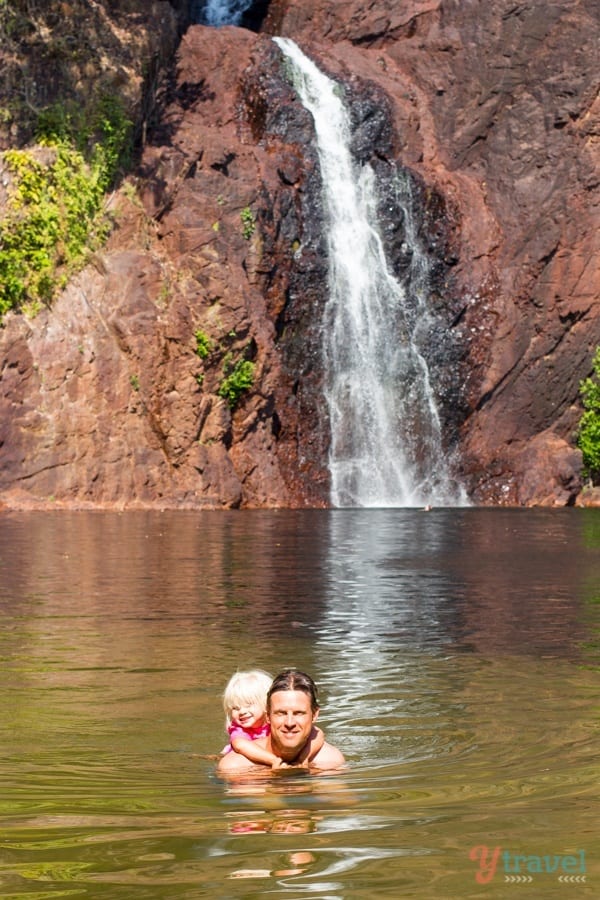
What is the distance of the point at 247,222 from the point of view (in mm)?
44094

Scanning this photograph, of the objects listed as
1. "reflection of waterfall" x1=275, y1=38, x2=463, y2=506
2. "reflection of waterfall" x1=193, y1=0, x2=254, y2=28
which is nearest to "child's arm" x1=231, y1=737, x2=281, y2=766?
"reflection of waterfall" x1=275, y1=38, x2=463, y2=506

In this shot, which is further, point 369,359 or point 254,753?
point 369,359

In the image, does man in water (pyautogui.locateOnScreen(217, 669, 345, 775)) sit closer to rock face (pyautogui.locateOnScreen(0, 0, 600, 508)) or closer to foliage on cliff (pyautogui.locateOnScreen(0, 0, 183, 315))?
rock face (pyautogui.locateOnScreen(0, 0, 600, 508))

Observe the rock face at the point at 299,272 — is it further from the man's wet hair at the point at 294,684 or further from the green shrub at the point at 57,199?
the man's wet hair at the point at 294,684

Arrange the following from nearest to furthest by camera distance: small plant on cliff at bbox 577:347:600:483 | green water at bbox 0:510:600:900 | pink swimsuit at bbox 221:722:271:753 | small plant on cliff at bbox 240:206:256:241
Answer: green water at bbox 0:510:600:900, pink swimsuit at bbox 221:722:271:753, small plant on cliff at bbox 240:206:256:241, small plant on cliff at bbox 577:347:600:483

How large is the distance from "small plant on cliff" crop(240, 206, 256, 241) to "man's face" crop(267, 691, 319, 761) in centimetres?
3722

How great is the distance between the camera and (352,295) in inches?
→ 1837

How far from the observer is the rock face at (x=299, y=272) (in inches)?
1607

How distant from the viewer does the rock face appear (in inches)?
1607

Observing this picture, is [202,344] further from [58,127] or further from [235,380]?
[58,127]

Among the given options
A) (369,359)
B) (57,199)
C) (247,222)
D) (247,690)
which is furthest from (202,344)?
(247,690)

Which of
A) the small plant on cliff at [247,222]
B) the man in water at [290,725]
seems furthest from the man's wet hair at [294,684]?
the small plant on cliff at [247,222]

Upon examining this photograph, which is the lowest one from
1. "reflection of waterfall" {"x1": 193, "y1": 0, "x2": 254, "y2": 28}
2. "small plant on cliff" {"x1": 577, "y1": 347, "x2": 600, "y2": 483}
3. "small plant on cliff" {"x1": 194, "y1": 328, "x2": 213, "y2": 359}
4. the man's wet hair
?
the man's wet hair

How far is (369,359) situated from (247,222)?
6.01m
